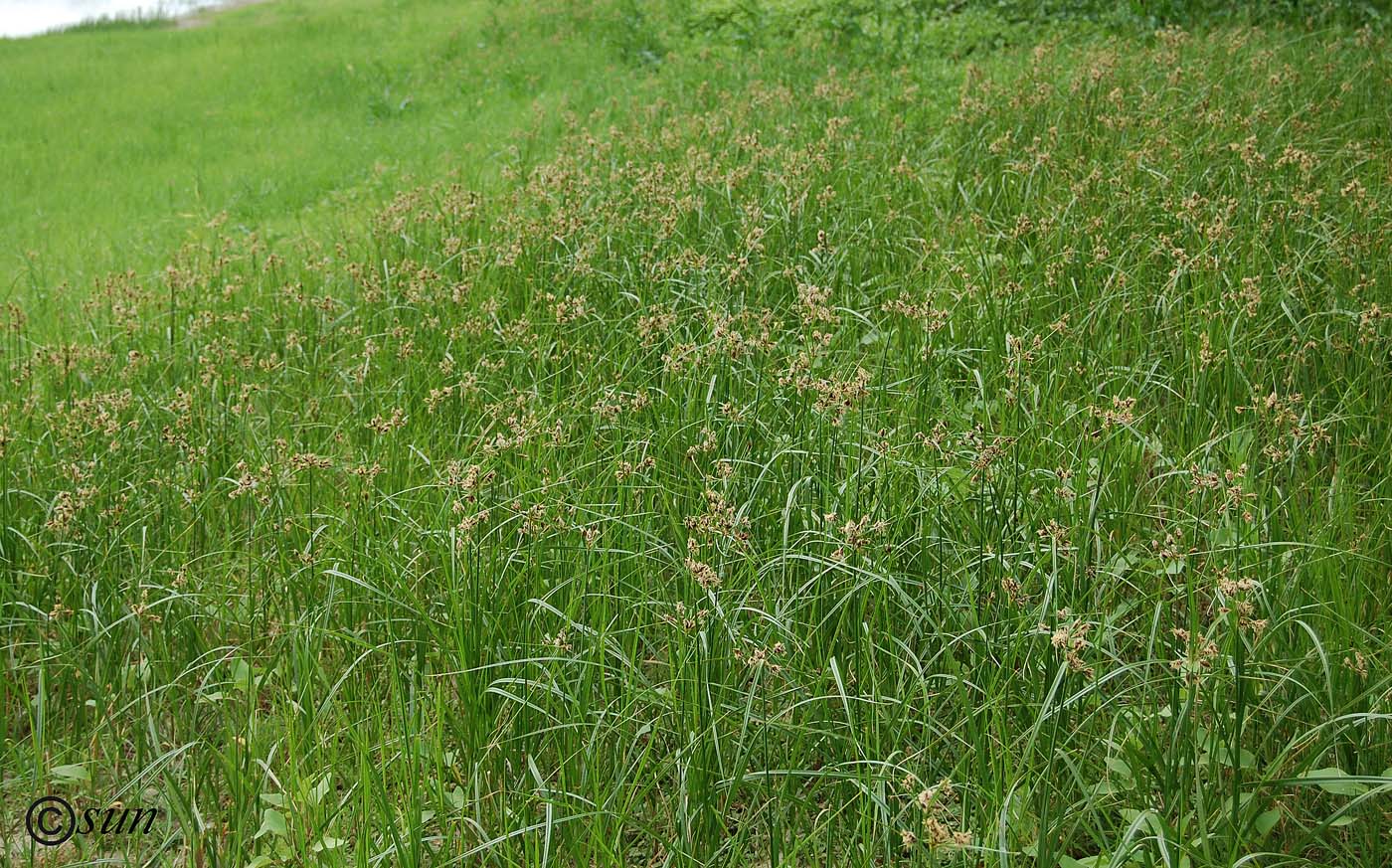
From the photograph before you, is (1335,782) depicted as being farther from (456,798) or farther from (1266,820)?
(456,798)

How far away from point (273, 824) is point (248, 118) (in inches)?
430

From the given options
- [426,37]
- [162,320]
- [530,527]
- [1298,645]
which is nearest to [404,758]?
[530,527]

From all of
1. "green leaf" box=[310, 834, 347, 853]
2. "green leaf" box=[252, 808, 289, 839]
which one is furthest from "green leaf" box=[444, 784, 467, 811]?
"green leaf" box=[252, 808, 289, 839]

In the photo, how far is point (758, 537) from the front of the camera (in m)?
3.24

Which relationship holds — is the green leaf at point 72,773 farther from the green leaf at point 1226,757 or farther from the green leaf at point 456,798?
the green leaf at point 1226,757

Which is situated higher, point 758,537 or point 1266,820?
point 758,537

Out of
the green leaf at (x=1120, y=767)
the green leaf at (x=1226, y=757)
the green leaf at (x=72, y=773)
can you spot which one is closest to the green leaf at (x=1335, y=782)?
the green leaf at (x=1226, y=757)

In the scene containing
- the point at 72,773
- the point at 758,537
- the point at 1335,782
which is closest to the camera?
the point at 1335,782

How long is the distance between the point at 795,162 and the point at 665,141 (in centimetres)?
131

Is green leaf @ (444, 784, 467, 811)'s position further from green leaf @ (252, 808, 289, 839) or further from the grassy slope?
the grassy slope

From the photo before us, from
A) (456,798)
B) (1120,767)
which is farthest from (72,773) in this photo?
(1120,767)

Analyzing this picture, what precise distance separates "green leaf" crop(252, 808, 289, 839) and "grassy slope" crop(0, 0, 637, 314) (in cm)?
502

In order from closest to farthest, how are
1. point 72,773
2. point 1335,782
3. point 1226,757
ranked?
1. point 1335,782
2. point 1226,757
3. point 72,773

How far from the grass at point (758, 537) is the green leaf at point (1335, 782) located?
0.04ft
